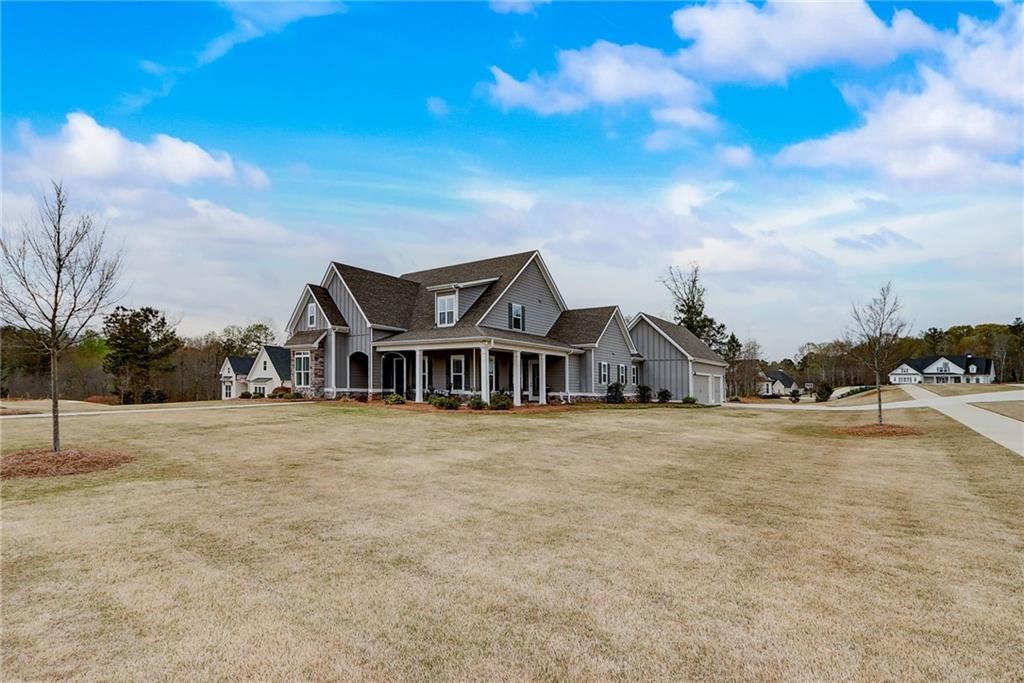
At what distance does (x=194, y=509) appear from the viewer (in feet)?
22.4

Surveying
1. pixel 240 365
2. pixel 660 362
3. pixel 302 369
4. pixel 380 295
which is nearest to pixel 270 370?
pixel 240 365

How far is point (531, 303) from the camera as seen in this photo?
30.0 m

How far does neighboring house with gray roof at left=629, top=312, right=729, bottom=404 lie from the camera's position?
34.3 m

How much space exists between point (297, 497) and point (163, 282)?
93.9ft

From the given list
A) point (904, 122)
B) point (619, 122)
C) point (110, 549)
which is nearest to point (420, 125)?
point (619, 122)

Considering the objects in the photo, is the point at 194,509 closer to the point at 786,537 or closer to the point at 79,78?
the point at 786,537

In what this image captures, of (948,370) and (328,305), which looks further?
(948,370)

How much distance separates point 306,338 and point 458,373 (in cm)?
858

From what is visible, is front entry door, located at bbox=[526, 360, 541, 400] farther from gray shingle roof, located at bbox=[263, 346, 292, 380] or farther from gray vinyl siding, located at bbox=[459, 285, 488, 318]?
gray shingle roof, located at bbox=[263, 346, 292, 380]

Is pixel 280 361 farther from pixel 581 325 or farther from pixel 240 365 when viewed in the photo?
pixel 581 325

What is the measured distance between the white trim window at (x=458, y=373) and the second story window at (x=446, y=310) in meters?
1.81

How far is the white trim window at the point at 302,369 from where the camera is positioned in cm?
2925

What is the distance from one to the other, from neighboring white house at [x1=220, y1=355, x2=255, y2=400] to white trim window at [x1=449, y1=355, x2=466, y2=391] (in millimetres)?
30296

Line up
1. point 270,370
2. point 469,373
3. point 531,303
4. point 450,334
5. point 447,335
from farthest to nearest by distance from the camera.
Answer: point 270,370 → point 531,303 → point 469,373 → point 450,334 → point 447,335
